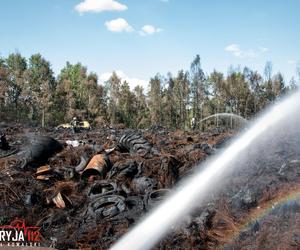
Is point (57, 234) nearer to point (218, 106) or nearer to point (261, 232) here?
point (261, 232)

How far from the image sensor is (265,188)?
37.6 feet

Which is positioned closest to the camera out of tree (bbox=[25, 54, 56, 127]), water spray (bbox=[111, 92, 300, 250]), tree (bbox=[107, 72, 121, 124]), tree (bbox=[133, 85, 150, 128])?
water spray (bbox=[111, 92, 300, 250])

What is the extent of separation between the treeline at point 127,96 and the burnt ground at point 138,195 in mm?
57741

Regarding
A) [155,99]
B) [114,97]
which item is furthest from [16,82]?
[155,99]

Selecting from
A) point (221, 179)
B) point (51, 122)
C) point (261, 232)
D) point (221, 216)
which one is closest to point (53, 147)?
point (221, 179)

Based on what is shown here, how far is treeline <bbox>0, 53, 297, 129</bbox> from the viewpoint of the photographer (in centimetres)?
7350

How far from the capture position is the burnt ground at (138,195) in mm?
9414

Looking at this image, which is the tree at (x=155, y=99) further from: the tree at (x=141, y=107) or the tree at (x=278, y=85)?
the tree at (x=278, y=85)

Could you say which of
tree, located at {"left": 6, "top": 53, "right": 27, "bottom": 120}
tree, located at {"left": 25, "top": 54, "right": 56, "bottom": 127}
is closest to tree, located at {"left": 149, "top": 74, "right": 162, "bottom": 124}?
tree, located at {"left": 25, "top": 54, "right": 56, "bottom": 127}

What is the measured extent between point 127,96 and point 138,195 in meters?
77.8

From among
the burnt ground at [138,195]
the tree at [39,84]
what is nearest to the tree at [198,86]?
the tree at [39,84]

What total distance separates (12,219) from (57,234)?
5.29 ft

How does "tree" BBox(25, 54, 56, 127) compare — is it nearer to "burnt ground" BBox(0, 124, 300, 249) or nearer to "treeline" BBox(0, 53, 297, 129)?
"treeline" BBox(0, 53, 297, 129)

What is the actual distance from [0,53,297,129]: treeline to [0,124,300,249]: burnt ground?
Result: 5774 centimetres
